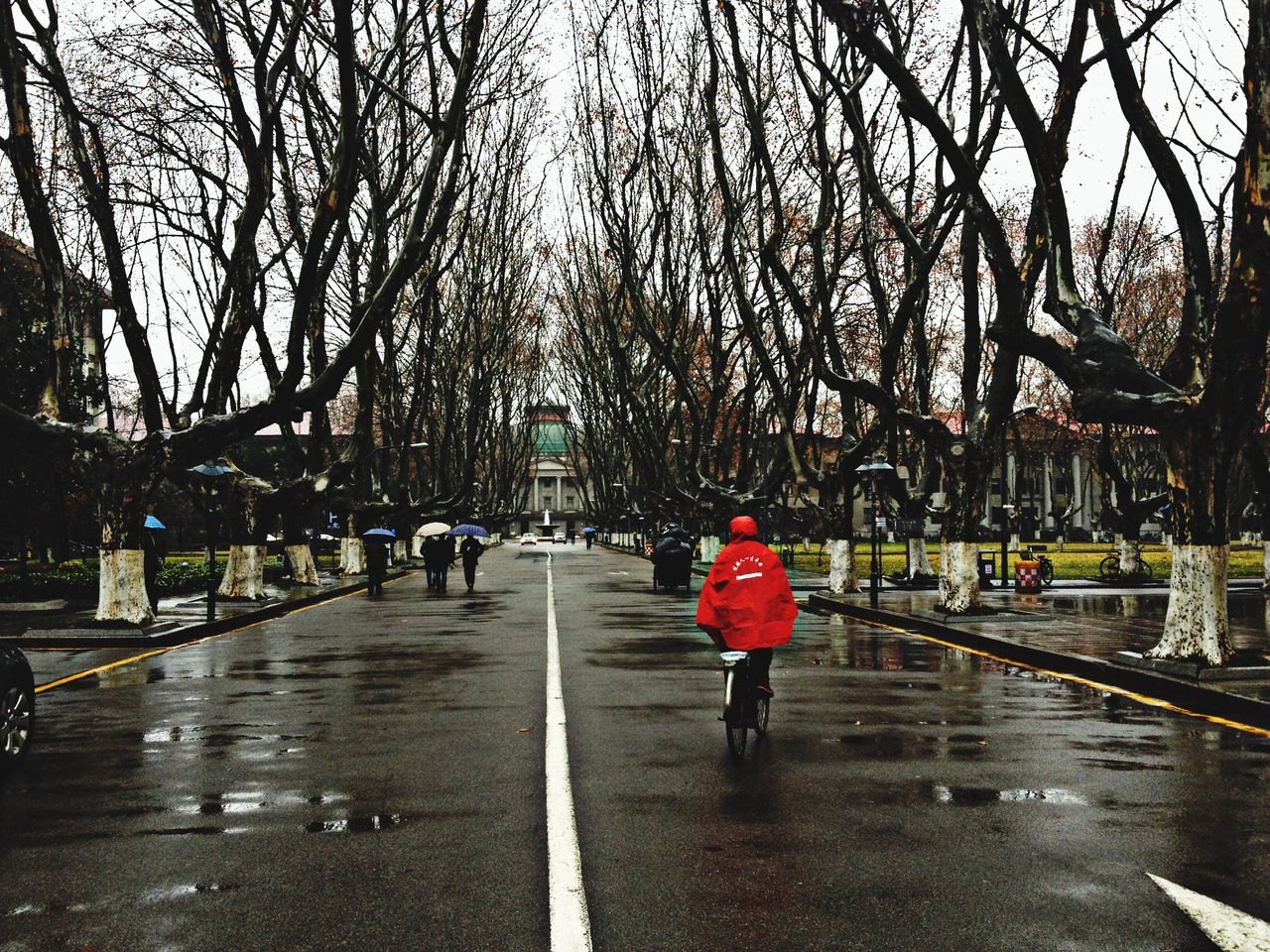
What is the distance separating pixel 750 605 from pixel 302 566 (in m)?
28.6

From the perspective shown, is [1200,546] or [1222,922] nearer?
[1222,922]

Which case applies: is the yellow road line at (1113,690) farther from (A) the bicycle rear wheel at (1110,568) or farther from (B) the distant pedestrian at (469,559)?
(A) the bicycle rear wheel at (1110,568)

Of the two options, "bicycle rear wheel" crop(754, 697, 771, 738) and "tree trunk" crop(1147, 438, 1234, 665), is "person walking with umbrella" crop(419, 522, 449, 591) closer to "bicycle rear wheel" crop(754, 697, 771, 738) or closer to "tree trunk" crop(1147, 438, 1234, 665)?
"tree trunk" crop(1147, 438, 1234, 665)

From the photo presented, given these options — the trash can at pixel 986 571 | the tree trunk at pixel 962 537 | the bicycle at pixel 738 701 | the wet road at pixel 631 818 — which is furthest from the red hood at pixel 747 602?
the trash can at pixel 986 571

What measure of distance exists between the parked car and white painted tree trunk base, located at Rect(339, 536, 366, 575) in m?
34.4

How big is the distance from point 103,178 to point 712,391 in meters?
20.5

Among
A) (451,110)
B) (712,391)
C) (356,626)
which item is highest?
(451,110)

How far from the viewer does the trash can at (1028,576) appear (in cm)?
2989

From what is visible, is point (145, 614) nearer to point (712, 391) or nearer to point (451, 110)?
point (451, 110)

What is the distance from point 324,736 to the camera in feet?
32.0

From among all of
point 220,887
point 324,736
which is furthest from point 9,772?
point 220,887

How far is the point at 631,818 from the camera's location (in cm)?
686

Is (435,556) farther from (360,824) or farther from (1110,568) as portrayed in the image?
(360,824)

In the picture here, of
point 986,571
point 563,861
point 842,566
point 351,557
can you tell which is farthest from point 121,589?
point 351,557
